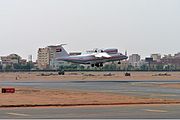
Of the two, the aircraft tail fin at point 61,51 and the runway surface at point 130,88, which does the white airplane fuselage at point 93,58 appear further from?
the runway surface at point 130,88

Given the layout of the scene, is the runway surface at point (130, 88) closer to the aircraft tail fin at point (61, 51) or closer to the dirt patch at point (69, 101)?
the dirt patch at point (69, 101)

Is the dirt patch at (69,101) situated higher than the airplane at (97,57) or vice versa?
the airplane at (97,57)

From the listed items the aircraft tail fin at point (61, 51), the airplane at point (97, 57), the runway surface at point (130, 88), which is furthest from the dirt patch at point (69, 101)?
the aircraft tail fin at point (61, 51)

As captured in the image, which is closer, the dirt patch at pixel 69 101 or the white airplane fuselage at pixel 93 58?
the dirt patch at pixel 69 101

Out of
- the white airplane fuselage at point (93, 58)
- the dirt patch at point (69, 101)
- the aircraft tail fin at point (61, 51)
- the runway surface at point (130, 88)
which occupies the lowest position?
the dirt patch at point (69, 101)

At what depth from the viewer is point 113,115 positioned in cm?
2938

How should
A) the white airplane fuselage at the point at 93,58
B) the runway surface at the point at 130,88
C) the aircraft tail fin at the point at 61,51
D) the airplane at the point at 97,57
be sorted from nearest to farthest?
the runway surface at the point at 130,88, the white airplane fuselage at the point at 93,58, the airplane at the point at 97,57, the aircraft tail fin at the point at 61,51

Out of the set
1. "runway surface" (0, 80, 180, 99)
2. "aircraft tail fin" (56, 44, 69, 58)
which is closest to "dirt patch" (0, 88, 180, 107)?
"runway surface" (0, 80, 180, 99)

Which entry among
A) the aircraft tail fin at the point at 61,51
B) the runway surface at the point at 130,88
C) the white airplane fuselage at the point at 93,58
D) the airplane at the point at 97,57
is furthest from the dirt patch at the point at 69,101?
the aircraft tail fin at the point at 61,51

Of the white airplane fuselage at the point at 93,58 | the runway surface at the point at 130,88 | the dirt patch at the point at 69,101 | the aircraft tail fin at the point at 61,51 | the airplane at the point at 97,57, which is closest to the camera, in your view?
the dirt patch at the point at 69,101

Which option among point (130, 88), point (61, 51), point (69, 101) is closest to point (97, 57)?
point (61, 51)

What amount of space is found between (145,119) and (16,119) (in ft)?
20.2

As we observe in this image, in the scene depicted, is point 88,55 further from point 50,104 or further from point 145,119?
point 145,119

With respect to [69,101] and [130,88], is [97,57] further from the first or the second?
[69,101]
